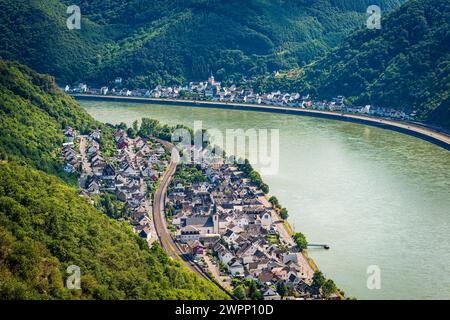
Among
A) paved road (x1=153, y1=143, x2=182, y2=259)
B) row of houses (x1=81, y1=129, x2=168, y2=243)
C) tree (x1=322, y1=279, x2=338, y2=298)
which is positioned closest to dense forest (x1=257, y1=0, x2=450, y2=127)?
row of houses (x1=81, y1=129, x2=168, y2=243)

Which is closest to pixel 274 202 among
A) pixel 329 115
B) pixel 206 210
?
pixel 206 210

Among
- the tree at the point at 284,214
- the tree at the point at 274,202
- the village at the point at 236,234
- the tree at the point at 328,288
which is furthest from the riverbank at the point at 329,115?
the tree at the point at 328,288

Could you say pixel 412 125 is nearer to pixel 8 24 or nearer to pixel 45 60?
pixel 45 60

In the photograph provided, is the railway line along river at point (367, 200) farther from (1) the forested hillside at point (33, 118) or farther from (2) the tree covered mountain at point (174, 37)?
(2) the tree covered mountain at point (174, 37)

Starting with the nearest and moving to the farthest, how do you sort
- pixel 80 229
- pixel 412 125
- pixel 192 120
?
1. pixel 80 229
2. pixel 412 125
3. pixel 192 120

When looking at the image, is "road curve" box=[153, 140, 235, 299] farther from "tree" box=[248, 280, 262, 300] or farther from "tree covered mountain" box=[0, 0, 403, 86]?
"tree covered mountain" box=[0, 0, 403, 86]

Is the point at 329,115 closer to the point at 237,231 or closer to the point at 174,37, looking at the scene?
the point at 174,37

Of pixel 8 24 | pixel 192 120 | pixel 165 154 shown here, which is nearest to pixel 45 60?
pixel 8 24
